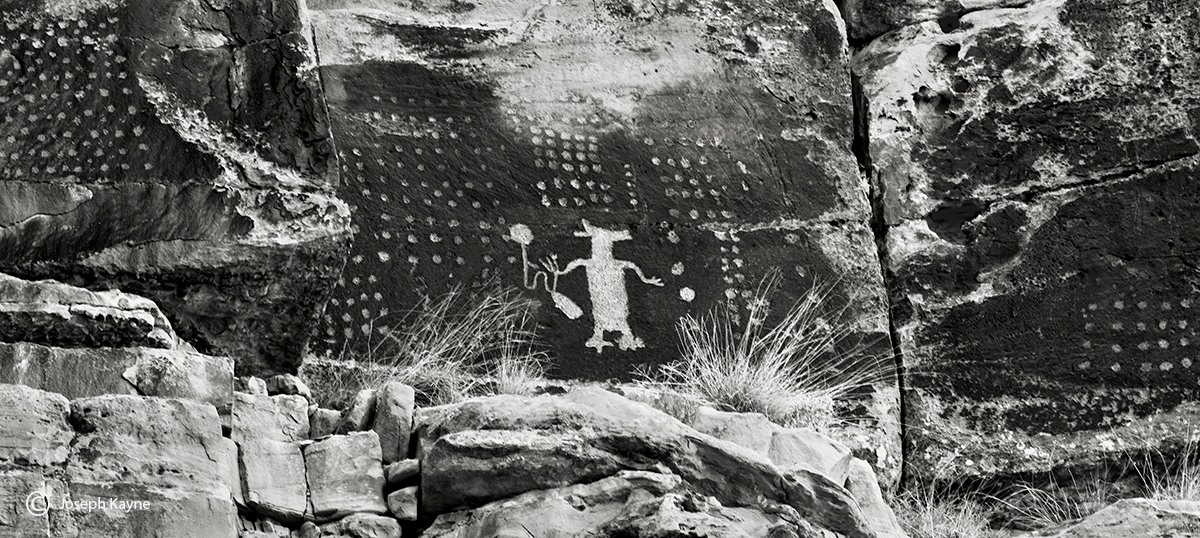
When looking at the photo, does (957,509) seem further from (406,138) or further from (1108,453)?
(406,138)

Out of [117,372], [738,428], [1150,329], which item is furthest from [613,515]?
[1150,329]

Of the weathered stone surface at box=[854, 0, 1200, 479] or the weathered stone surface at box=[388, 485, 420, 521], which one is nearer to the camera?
the weathered stone surface at box=[388, 485, 420, 521]

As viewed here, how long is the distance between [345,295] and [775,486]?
1.93m

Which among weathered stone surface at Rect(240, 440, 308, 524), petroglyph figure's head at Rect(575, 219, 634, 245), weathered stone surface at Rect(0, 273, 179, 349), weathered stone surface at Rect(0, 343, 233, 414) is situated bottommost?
petroglyph figure's head at Rect(575, 219, 634, 245)

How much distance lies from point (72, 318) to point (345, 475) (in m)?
0.74

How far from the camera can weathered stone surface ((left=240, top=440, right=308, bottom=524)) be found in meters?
3.97

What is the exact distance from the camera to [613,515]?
3889 millimetres

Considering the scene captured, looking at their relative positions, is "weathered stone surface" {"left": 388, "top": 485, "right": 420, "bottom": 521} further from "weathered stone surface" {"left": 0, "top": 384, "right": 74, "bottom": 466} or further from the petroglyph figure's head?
the petroglyph figure's head

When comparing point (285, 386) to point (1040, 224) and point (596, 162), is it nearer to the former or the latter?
point (596, 162)

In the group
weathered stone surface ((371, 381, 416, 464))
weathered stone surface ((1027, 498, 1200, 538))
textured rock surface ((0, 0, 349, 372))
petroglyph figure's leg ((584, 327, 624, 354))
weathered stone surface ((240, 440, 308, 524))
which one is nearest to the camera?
weathered stone surface ((240, 440, 308, 524))

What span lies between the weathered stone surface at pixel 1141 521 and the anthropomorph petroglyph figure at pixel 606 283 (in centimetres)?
159

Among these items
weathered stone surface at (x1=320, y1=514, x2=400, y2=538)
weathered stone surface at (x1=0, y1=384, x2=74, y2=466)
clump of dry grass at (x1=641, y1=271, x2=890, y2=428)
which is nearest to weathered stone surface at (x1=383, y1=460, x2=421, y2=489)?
weathered stone surface at (x1=320, y1=514, x2=400, y2=538)

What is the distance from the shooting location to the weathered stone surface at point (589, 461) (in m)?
4.01

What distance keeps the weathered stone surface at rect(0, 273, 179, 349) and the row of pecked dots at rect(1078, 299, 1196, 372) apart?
124 inches
